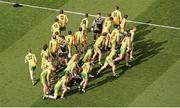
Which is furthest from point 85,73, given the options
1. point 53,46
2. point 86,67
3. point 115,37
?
point 115,37

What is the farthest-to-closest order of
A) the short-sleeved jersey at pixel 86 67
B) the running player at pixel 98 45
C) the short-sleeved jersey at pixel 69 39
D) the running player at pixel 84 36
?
the running player at pixel 84 36, the short-sleeved jersey at pixel 69 39, the running player at pixel 98 45, the short-sleeved jersey at pixel 86 67

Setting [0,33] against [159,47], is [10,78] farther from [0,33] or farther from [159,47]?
[159,47]

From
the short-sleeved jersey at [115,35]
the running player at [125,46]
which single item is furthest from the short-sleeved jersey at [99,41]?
the running player at [125,46]

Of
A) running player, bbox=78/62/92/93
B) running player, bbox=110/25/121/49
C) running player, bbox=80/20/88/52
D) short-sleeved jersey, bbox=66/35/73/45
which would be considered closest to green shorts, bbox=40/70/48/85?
running player, bbox=78/62/92/93

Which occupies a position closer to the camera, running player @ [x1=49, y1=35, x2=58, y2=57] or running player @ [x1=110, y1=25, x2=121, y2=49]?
running player @ [x1=49, y1=35, x2=58, y2=57]

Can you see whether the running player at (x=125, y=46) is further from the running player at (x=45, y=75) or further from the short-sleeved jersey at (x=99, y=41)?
the running player at (x=45, y=75)

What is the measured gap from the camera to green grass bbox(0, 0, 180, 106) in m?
28.9

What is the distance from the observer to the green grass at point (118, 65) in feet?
94.7

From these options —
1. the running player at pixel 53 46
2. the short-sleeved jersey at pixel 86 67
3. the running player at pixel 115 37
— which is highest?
the running player at pixel 115 37

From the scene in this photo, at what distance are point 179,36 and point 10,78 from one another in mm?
11819

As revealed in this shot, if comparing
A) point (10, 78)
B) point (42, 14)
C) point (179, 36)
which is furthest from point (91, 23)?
point (10, 78)

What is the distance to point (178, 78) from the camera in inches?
1207

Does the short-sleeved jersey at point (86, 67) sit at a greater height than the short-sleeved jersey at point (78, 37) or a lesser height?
lesser

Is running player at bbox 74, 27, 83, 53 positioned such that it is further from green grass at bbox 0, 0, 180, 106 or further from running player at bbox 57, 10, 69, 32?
green grass at bbox 0, 0, 180, 106
